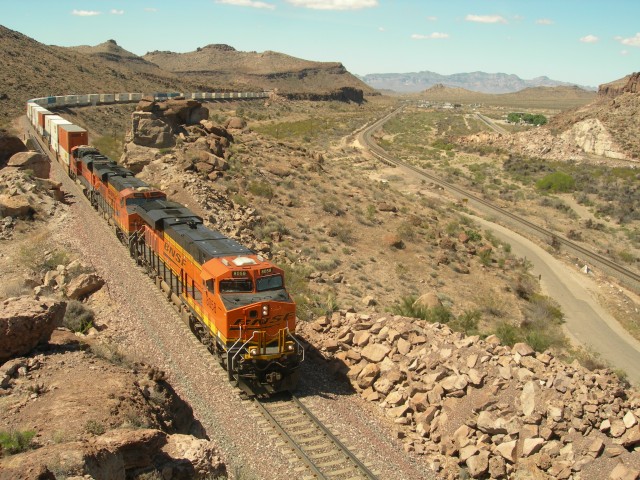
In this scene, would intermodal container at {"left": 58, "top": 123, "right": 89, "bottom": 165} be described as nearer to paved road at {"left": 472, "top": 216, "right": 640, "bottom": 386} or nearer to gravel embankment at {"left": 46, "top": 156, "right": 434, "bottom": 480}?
gravel embankment at {"left": 46, "top": 156, "right": 434, "bottom": 480}

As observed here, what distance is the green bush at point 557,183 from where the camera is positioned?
72.6 m

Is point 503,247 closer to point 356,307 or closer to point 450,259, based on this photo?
point 450,259

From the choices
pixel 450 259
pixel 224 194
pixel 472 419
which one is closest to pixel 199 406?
pixel 472 419

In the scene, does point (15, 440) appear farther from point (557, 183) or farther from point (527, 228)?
point (557, 183)

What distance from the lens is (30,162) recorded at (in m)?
38.3

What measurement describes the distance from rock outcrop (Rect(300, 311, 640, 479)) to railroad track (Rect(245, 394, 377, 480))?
225 cm

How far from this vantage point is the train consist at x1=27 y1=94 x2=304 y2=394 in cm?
1695

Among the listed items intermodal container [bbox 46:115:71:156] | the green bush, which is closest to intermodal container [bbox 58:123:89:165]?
intermodal container [bbox 46:115:71:156]

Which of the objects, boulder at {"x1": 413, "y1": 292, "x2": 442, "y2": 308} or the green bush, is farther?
the green bush

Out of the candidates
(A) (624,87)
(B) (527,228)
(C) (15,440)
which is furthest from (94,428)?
(A) (624,87)

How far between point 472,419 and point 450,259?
23427mm

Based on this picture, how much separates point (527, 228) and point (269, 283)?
4225cm

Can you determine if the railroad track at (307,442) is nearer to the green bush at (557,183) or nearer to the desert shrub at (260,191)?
the desert shrub at (260,191)

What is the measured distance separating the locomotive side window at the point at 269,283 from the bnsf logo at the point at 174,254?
4.31m
